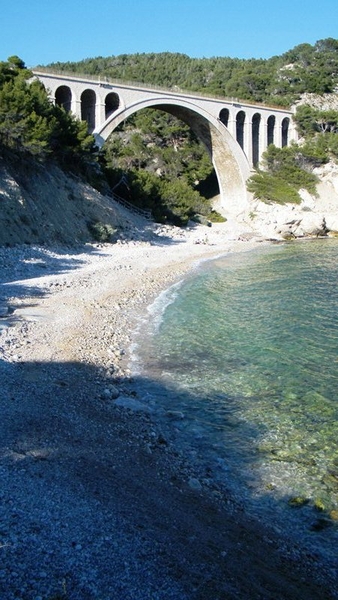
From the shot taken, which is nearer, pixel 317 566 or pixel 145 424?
pixel 317 566

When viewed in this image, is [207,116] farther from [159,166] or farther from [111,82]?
[111,82]

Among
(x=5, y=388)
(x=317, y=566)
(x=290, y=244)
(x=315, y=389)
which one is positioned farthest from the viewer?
(x=290, y=244)

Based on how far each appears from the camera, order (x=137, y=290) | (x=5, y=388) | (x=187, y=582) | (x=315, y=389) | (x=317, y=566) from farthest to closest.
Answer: (x=137, y=290) < (x=315, y=389) < (x=5, y=388) < (x=317, y=566) < (x=187, y=582)

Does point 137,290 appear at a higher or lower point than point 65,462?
lower

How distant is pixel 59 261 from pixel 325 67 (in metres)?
77.4

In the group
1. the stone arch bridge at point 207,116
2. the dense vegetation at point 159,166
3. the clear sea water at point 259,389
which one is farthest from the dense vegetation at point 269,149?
the clear sea water at point 259,389

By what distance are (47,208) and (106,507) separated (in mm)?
22578

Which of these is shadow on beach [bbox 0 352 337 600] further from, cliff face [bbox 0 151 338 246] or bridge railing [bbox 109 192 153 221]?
bridge railing [bbox 109 192 153 221]

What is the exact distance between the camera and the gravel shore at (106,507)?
4.10 m

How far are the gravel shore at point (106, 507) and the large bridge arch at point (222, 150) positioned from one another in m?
43.6

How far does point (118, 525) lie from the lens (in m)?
4.89

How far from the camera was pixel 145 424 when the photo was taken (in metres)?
8.12

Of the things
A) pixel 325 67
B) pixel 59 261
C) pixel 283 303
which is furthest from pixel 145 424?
pixel 325 67

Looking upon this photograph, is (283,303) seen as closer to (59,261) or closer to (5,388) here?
(59,261)
